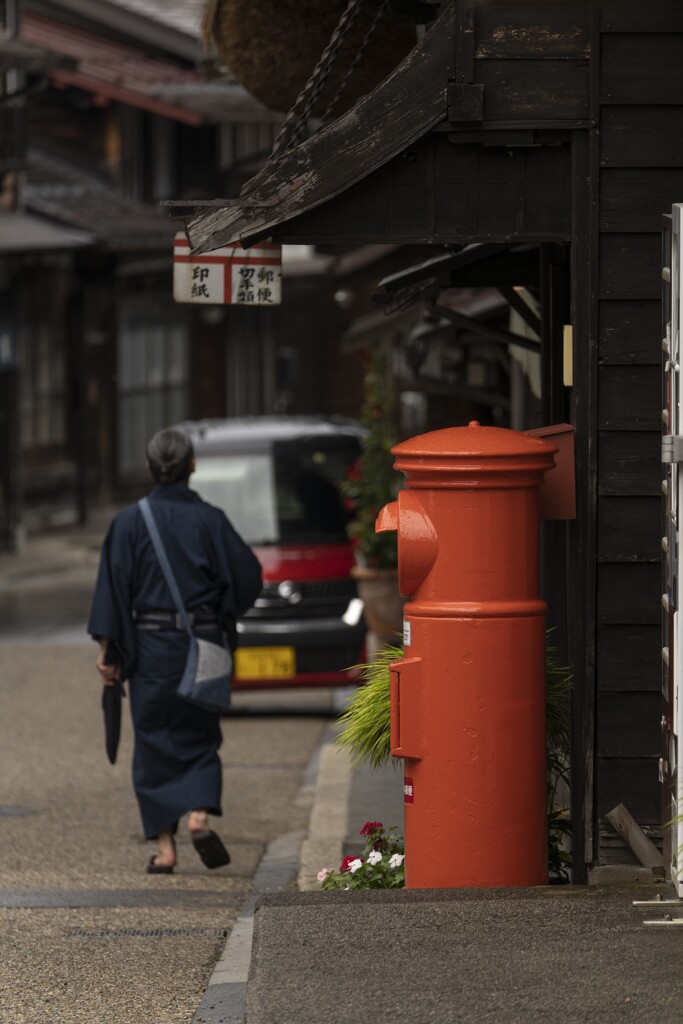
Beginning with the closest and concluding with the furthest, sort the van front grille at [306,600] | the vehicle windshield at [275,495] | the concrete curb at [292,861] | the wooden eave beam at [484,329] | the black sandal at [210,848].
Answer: the concrete curb at [292,861] → the black sandal at [210,848] → the wooden eave beam at [484,329] → the van front grille at [306,600] → the vehicle windshield at [275,495]

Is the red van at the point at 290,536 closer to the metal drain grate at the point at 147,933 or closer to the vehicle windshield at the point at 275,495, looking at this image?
the vehicle windshield at the point at 275,495

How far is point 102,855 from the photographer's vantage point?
7.76m

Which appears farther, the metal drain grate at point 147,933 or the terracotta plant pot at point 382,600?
the terracotta plant pot at point 382,600

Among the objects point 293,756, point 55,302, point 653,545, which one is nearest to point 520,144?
point 653,545

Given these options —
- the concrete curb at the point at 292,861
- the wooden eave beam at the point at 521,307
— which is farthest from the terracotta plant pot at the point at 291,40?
the concrete curb at the point at 292,861

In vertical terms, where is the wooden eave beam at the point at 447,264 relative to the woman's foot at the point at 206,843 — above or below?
above

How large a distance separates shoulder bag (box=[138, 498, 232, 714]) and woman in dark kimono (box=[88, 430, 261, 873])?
3 centimetres

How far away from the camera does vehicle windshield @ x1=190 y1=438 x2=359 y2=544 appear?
12.3 meters

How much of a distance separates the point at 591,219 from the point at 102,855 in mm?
3683

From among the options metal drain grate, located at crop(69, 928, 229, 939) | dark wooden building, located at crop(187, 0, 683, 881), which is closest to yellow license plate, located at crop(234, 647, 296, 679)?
metal drain grate, located at crop(69, 928, 229, 939)

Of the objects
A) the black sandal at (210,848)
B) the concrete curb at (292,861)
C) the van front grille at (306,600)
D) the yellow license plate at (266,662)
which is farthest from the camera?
the van front grille at (306,600)

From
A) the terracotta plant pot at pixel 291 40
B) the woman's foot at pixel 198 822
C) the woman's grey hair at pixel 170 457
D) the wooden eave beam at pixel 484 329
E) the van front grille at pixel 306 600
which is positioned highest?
the terracotta plant pot at pixel 291 40

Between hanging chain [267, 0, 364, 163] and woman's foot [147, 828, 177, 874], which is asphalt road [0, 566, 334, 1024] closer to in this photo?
woman's foot [147, 828, 177, 874]

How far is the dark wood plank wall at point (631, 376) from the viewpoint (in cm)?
Answer: 576
